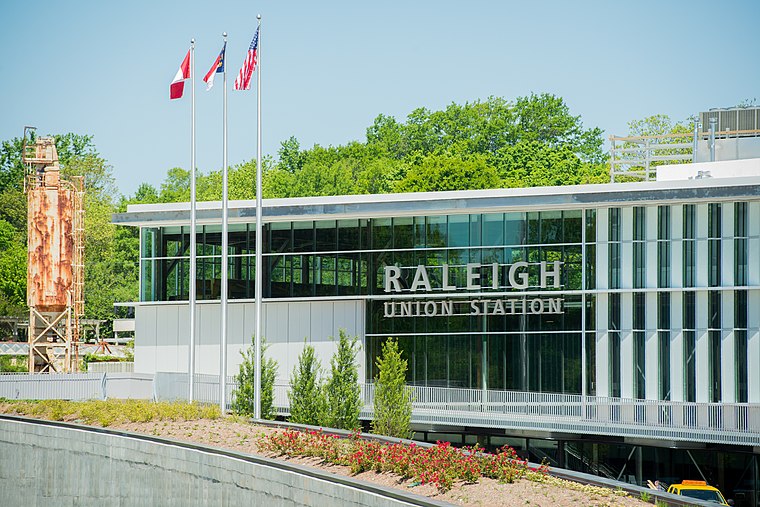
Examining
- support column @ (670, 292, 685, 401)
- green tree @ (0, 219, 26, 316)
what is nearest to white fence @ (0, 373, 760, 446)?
support column @ (670, 292, 685, 401)

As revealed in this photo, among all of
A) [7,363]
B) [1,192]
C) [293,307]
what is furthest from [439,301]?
[1,192]

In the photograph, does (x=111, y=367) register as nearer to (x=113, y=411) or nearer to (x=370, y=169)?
(x=113, y=411)

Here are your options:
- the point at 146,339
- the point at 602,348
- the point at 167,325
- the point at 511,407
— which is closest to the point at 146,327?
the point at 146,339

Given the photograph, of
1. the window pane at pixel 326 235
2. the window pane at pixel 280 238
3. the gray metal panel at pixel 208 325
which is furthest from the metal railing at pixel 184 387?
the window pane at pixel 326 235

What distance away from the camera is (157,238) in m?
49.5

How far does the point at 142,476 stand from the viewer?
3189 cm

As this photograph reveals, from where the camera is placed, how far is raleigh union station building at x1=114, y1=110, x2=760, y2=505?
40.8 meters

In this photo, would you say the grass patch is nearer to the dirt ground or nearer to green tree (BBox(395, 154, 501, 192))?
the dirt ground

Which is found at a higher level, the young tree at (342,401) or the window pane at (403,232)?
the window pane at (403,232)

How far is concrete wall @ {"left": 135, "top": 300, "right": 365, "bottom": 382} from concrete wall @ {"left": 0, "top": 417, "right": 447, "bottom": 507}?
11.5m

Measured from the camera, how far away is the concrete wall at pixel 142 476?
2489cm

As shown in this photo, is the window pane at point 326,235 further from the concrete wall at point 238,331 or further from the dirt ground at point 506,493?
the dirt ground at point 506,493

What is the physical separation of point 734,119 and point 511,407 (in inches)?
763

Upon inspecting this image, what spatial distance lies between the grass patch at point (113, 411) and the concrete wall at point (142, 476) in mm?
1135
